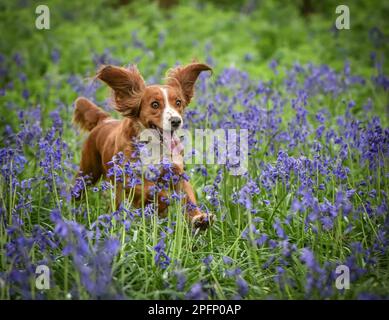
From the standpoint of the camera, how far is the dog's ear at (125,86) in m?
4.38

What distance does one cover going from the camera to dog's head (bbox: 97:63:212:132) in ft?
13.6

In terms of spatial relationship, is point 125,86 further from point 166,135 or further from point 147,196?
point 147,196

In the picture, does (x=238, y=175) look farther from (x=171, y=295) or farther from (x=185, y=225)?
(x=171, y=295)

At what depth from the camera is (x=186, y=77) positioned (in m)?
4.63

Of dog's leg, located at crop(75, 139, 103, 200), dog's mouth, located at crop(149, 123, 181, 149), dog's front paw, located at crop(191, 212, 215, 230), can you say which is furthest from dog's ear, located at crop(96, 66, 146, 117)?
dog's front paw, located at crop(191, 212, 215, 230)

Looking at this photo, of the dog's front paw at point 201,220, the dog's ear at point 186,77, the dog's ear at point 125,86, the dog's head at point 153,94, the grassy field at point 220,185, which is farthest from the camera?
the dog's ear at point 186,77

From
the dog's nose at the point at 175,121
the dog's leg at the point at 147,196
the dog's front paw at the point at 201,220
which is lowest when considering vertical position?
the dog's front paw at the point at 201,220

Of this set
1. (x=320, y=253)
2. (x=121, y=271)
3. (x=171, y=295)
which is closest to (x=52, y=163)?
(x=121, y=271)

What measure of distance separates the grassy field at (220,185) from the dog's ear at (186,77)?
1.53 feet

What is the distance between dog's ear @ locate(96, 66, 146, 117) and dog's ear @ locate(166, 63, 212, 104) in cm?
28

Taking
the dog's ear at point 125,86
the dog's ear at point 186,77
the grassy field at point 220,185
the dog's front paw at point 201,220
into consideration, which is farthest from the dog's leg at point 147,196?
the dog's ear at point 186,77

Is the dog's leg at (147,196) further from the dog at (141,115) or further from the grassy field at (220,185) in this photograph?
the grassy field at (220,185)

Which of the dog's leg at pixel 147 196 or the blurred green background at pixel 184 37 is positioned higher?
the blurred green background at pixel 184 37

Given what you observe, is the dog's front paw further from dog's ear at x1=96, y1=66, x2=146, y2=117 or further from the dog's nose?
dog's ear at x1=96, y1=66, x2=146, y2=117
